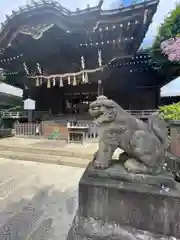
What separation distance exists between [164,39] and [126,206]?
8103mm

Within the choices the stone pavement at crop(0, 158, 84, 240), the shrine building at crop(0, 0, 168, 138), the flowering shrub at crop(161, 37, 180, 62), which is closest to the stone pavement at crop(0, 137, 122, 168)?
the stone pavement at crop(0, 158, 84, 240)

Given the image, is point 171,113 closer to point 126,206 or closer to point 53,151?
point 53,151

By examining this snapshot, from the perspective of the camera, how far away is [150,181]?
154 cm

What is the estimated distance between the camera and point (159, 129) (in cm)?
163

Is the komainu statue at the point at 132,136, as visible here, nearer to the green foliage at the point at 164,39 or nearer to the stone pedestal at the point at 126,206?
the stone pedestal at the point at 126,206

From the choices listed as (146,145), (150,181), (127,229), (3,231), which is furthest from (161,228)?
(3,231)

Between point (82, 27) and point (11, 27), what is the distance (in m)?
3.21

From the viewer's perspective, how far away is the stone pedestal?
1454 millimetres

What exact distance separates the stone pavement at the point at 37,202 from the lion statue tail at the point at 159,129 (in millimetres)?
1412

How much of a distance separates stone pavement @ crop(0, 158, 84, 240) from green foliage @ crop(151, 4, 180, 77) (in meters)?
6.50

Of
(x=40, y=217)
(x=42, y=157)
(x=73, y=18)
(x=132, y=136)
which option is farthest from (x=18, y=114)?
(x=132, y=136)

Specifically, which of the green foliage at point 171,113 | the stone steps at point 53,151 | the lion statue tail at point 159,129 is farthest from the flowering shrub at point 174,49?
the lion statue tail at point 159,129

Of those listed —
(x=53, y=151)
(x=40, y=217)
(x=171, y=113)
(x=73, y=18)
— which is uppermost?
(x=73, y=18)

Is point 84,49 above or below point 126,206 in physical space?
above
